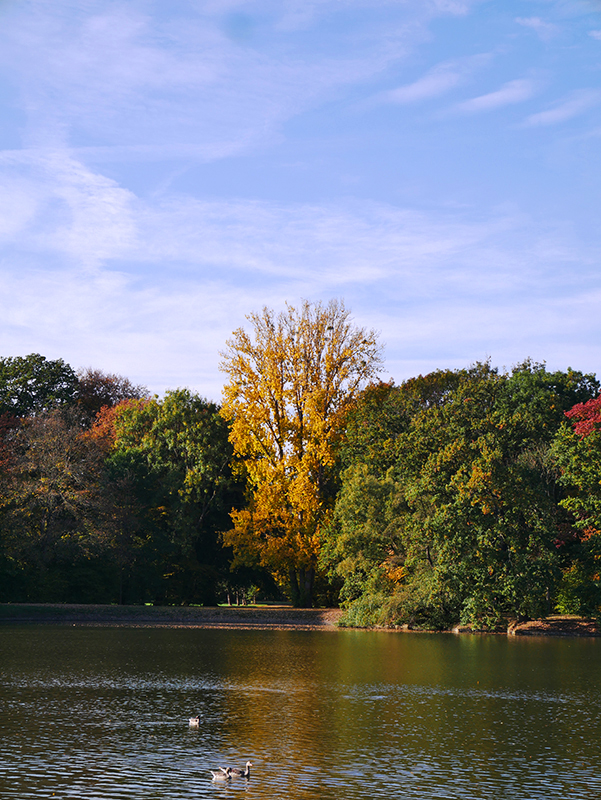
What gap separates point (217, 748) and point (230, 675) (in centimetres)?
1177

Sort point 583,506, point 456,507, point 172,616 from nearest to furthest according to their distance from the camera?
1. point 456,507
2. point 583,506
3. point 172,616

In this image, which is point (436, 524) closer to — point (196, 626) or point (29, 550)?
point (196, 626)

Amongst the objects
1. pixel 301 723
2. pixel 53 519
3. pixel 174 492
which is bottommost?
pixel 301 723

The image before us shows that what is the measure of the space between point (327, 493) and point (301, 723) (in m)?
45.1

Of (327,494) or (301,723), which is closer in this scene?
(301,723)

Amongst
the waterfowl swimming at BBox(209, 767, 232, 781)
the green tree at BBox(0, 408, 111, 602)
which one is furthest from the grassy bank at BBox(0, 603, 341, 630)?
the waterfowl swimming at BBox(209, 767, 232, 781)

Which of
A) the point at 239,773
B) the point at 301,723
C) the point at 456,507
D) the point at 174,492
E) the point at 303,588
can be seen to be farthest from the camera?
the point at 174,492

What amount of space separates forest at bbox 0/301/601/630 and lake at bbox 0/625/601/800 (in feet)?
42.3

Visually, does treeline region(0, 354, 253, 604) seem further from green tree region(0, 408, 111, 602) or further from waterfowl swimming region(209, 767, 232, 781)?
waterfowl swimming region(209, 767, 232, 781)

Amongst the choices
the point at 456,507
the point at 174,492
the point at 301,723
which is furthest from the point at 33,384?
the point at 301,723

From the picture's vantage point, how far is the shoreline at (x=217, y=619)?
48469 mm

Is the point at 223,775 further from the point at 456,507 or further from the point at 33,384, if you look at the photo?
the point at 33,384

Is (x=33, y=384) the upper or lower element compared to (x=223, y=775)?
upper

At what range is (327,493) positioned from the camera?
2552 inches
